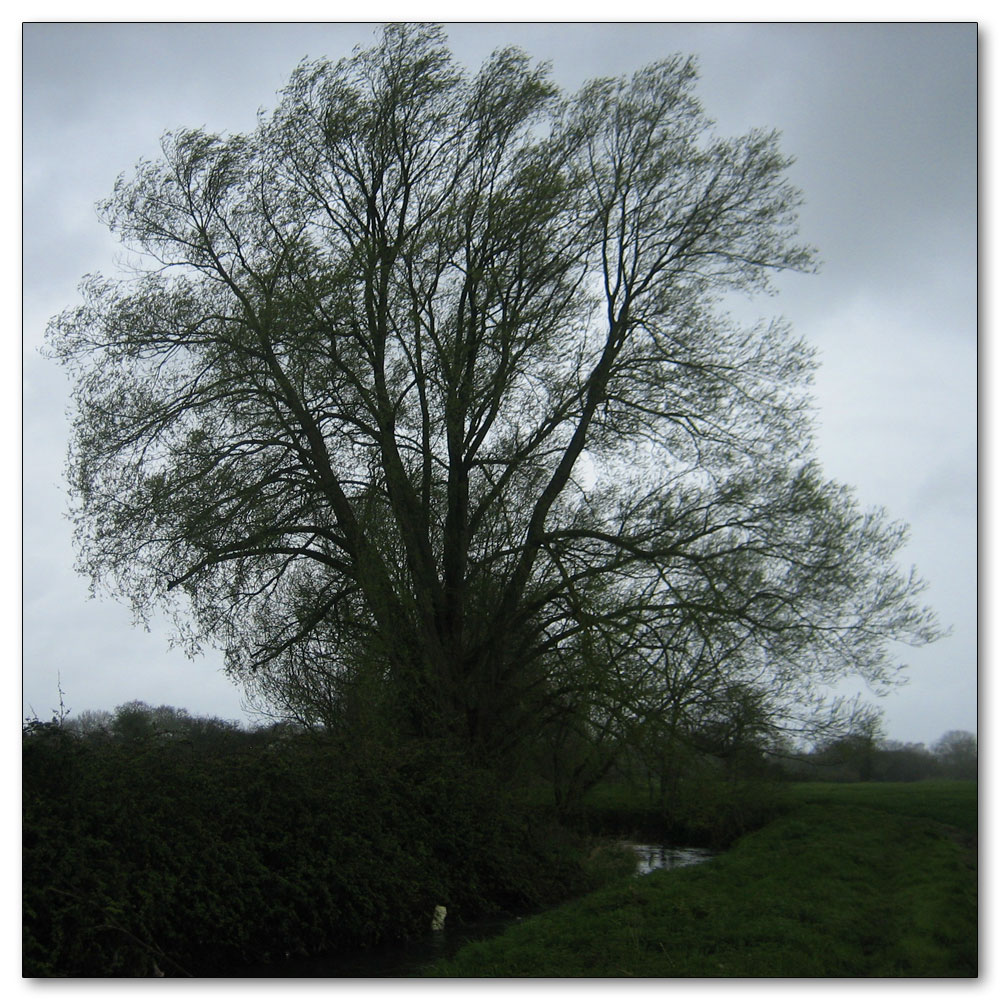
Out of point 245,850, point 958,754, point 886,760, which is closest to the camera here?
point 958,754

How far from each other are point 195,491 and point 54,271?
333 cm

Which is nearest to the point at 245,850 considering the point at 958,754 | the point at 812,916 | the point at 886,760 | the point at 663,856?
the point at 812,916

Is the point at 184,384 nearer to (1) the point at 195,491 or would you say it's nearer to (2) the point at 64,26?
(1) the point at 195,491

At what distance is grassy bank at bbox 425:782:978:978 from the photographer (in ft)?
20.3

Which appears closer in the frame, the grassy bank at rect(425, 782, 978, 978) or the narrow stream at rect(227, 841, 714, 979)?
the grassy bank at rect(425, 782, 978, 978)

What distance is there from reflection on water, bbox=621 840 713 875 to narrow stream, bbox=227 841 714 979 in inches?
105

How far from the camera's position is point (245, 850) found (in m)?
7.46

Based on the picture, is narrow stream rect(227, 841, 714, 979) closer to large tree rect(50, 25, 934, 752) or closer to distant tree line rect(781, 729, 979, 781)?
large tree rect(50, 25, 934, 752)

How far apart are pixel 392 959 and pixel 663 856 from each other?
557cm

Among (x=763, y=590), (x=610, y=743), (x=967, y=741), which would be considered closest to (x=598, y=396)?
(x=763, y=590)

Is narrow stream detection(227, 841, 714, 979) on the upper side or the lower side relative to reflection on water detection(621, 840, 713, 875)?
upper

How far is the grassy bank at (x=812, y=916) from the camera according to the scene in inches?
244

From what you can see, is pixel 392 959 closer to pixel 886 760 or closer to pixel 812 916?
pixel 812 916

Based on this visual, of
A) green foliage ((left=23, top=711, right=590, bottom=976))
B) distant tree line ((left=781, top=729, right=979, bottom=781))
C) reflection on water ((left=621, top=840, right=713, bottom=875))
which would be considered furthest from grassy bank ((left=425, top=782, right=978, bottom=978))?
reflection on water ((left=621, top=840, right=713, bottom=875))
